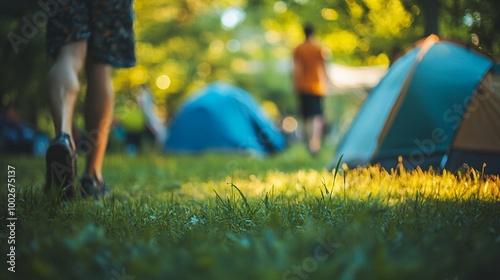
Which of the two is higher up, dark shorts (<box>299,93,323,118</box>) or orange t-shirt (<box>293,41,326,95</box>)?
orange t-shirt (<box>293,41,326,95</box>)

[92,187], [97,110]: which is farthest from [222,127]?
[92,187]

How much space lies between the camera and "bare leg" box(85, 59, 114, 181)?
10.2ft

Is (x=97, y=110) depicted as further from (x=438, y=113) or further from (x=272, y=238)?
(x=438, y=113)

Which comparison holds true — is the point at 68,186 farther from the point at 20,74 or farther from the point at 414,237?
the point at 20,74

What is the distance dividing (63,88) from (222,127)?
6.94 meters

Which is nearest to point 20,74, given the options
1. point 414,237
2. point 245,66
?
point 414,237

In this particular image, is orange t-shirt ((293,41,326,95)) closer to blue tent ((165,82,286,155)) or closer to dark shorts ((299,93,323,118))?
dark shorts ((299,93,323,118))

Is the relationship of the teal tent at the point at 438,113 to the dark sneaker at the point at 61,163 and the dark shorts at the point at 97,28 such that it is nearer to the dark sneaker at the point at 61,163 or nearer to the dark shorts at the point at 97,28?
the dark shorts at the point at 97,28

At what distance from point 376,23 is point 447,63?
1150 mm

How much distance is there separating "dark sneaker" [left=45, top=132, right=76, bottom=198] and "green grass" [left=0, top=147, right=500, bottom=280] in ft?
0.45

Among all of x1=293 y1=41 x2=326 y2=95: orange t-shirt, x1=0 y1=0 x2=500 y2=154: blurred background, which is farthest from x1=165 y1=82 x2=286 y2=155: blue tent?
x1=293 y1=41 x2=326 y2=95: orange t-shirt

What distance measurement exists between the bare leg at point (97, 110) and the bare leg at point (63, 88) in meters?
0.29

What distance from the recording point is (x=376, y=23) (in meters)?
4.76

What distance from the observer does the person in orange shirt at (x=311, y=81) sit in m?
7.86
